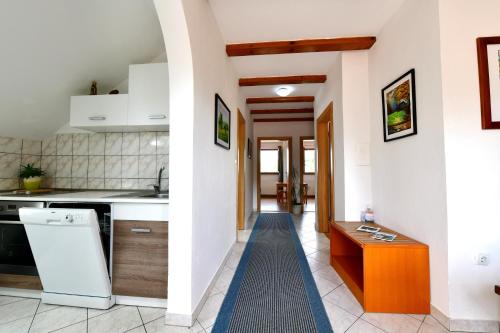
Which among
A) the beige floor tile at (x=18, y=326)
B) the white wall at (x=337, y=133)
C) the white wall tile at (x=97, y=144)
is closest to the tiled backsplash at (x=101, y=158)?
the white wall tile at (x=97, y=144)

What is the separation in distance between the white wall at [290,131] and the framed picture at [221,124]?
3292 mm

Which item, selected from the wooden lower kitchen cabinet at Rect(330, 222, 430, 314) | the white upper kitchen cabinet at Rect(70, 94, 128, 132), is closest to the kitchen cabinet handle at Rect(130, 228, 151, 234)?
the white upper kitchen cabinet at Rect(70, 94, 128, 132)

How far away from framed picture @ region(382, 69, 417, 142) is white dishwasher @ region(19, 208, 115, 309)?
8.07ft

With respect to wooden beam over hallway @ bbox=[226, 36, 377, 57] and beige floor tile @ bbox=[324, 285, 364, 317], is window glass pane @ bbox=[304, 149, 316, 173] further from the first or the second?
beige floor tile @ bbox=[324, 285, 364, 317]

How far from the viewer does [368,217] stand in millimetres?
2303

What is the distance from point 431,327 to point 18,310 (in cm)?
293

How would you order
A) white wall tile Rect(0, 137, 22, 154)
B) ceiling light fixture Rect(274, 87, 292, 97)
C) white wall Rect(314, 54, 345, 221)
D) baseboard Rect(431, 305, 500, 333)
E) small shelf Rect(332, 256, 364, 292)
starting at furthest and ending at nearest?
1. ceiling light fixture Rect(274, 87, 292, 97)
2. white wall Rect(314, 54, 345, 221)
3. white wall tile Rect(0, 137, 22, 154)
4. small shelf Rect(332, 256, 364, 292)
5. baseboard Rect(431, 305, 500, 333)

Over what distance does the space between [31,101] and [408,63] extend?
3.42m

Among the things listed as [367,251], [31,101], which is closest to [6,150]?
[31,101]

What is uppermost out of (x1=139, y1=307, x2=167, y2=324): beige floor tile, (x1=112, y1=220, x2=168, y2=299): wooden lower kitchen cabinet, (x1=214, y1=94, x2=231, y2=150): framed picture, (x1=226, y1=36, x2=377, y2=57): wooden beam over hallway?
(x1=226, y1=36, x2=377, y2=57): wooden beam over hallway

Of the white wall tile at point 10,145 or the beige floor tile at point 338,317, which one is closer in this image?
the beige floor tile at point 338,317

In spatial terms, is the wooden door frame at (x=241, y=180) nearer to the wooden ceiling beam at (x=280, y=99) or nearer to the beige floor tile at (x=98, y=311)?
the wooden ceiling beam at (x=280, y=99)

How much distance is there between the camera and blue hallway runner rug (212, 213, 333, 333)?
1436 mm

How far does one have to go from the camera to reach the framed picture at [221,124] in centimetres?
204
